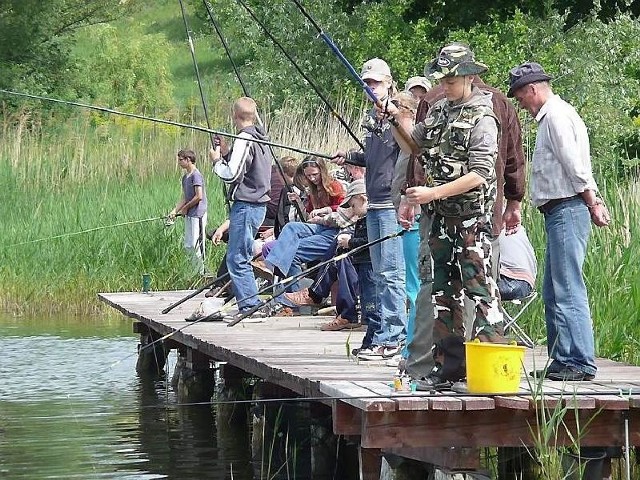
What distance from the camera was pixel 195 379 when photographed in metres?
10.9

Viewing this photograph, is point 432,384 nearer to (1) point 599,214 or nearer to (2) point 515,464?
(1) point 599,214

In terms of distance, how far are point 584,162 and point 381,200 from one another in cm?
126

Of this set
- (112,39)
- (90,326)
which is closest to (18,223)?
(90,326)

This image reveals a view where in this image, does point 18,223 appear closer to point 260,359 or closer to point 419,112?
point 260,359

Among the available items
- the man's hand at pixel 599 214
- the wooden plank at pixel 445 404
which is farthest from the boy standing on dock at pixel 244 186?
the wooden plank at pixel 445 404

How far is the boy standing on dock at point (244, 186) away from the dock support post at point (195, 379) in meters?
0.85

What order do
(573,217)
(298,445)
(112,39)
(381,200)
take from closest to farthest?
(573,217)
(381,200)
(298,445)
(112,39)

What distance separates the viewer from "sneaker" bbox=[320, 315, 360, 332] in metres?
9.39

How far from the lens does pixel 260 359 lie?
775 cm

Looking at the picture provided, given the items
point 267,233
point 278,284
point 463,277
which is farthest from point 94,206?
point 463,277

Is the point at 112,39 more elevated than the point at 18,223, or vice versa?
the point at 112,39

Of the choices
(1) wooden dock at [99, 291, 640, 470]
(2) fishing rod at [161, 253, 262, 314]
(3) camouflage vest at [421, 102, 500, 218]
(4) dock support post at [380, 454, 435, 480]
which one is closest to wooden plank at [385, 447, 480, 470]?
(1) wooden dock at [99, 291, 640, 470]

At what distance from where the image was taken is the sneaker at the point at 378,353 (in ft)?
24.9

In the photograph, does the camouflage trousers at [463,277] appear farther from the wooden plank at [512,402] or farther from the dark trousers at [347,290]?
the dark trousers at [347,290]
